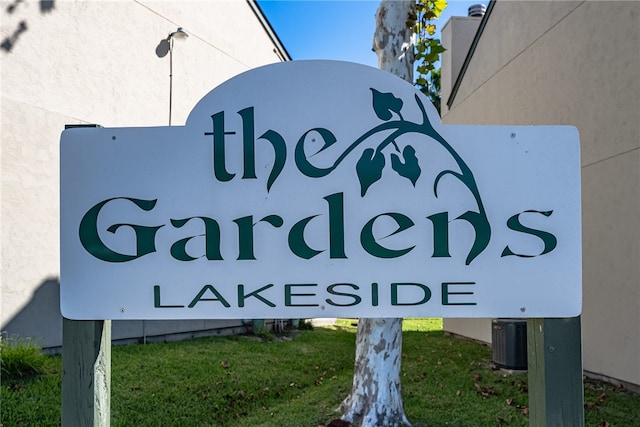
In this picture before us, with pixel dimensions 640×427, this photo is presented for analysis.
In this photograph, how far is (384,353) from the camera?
16.6 ft

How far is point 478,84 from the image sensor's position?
11.1 metres

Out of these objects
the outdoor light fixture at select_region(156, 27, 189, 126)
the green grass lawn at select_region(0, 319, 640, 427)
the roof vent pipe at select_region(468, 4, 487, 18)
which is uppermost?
the roof vent pipe at select_region(468, 4, 487, 18)

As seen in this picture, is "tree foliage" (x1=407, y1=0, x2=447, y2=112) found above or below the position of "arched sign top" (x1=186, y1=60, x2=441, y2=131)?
above

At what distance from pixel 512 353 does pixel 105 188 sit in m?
6.74

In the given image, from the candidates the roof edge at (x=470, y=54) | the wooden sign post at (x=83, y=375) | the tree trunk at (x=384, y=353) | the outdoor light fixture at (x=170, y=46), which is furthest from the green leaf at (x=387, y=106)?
the roof edge at (x=470, y=54)

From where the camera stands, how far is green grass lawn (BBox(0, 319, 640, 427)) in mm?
5137

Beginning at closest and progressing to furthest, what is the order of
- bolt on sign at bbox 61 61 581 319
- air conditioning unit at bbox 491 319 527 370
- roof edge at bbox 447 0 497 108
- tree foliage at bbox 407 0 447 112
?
bolt on sign at bbox 61 61 581 319 → tree foliage at bbox 407 0 447 112 → air conditioning unit at bbox 491 319 527 370 → roof edge at bbox 447 0 497 108

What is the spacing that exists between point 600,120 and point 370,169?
6.01 metres

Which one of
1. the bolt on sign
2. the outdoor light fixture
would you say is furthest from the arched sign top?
the outdoor light fixture

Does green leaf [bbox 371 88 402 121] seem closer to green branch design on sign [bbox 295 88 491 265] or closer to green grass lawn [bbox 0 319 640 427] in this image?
green branch design on sign [bbox 295 88 491 265]

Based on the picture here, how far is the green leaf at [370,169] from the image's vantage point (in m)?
2.06

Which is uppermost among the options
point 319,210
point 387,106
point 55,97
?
point 55,97

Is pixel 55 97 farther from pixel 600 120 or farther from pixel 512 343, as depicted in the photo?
pixel 600 120

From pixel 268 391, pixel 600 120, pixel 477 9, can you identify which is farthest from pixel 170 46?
pixel 477 9
